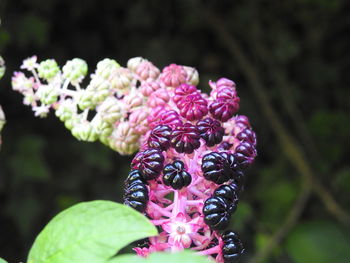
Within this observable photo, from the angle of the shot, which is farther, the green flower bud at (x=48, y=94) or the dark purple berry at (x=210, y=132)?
the green flower bud at (x=48, y=94)

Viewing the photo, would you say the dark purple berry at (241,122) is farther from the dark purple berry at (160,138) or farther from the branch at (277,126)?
the branch at (277,126)

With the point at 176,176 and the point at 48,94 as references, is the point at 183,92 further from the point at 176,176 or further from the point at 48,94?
the point at 48,94

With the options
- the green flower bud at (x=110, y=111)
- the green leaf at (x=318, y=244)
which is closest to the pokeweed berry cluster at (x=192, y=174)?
the green flower bud at (x=110, y=111)

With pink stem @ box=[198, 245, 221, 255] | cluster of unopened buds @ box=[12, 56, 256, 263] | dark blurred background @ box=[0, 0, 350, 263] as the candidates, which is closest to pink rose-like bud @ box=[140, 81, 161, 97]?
cluster of unopened buds @ box=[12, 56, 256, 263]

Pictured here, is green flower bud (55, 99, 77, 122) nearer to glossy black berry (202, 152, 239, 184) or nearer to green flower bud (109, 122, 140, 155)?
green flower bud (109, 122, 140, 155)

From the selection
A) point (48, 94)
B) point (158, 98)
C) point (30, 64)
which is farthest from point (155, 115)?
point (30, 64)

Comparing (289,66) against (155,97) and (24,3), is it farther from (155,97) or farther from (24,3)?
(155,97)

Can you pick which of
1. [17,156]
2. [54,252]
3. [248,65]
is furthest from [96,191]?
[54,252]
